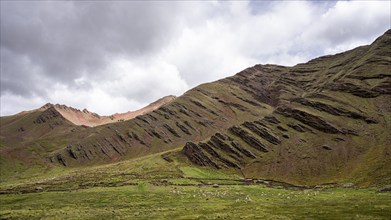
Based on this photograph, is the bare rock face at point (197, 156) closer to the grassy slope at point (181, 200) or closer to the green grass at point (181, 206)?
the grassy slope at point (181, 200)

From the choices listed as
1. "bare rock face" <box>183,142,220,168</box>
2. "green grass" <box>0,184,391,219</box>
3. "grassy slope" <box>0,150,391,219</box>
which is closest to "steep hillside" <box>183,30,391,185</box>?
"bare rock face" <box>183,142,220,168</box>

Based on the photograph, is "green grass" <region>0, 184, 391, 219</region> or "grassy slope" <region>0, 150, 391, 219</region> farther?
"grassy slope" <region>0, 150, 391, 219</region>

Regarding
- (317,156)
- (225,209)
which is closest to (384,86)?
(317,156)

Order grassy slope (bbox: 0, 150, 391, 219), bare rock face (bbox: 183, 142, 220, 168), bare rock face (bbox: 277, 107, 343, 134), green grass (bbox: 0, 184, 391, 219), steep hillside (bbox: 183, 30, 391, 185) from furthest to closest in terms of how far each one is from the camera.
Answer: bare rock face (bbox: 183, 142, 220, 168) → bare rock face (bbox: 277, 107, 343, 134) → steep hillside (bbox: 183, 30, 391, 185) → grassy slope (bbox: 0, 150, 391, 219) → green grass (bbox: 0, 184, 391, 219)

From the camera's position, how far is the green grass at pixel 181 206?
63000 mm

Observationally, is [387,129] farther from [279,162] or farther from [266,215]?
[266,215]

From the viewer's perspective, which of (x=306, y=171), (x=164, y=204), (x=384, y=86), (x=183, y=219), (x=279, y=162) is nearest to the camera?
(x=183, y=219)

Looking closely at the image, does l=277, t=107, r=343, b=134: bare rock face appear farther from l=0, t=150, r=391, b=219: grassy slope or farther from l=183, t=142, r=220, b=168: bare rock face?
l=183, t=142, r=220, b=168: bare rock face

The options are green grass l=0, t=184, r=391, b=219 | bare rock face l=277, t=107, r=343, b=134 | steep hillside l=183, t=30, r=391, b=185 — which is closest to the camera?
green grass l=0, t=184, r=391, b=219

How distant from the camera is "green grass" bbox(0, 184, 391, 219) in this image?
63000 millimetres

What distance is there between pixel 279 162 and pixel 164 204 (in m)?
84.7

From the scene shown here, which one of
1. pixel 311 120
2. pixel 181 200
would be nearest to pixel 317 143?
A: pixel 311 120

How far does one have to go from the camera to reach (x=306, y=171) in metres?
144

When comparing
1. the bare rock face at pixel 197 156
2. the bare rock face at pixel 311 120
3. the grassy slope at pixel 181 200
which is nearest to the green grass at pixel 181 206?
the grassy slope at pixel 181 200
